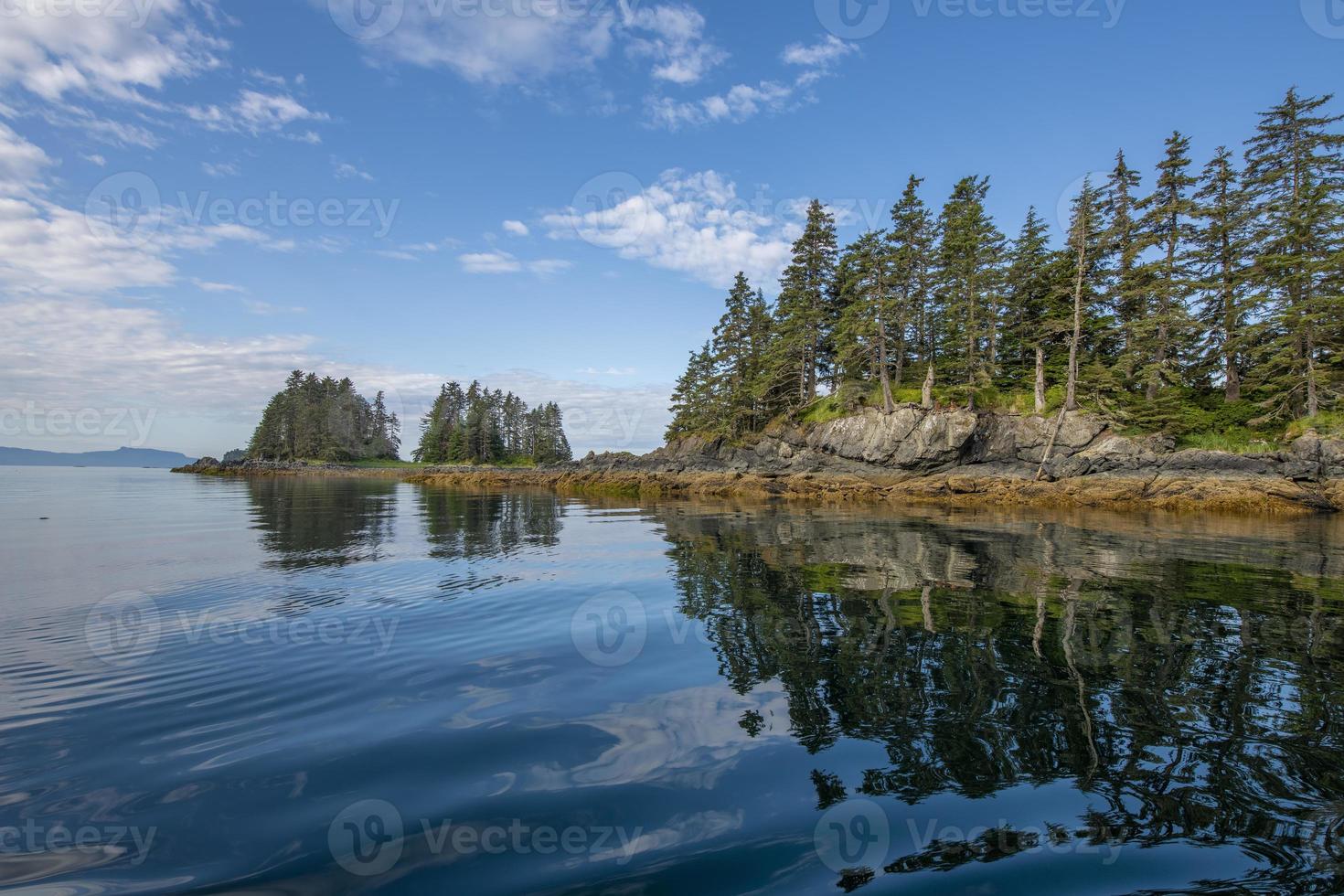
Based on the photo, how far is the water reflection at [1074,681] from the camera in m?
3.80

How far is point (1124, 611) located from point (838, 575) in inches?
200

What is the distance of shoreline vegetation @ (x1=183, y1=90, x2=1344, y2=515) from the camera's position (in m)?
32.8

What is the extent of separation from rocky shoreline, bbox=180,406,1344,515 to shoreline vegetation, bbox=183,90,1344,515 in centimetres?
13

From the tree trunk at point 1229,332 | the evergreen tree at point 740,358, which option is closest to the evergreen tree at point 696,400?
the evergreen tree at point 740,358

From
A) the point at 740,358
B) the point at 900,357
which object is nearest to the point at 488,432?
the point at 740,358

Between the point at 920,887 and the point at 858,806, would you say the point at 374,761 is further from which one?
the point at 920,887

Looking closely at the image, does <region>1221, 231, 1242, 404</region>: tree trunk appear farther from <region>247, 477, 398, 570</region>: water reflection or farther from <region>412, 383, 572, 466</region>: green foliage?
<region>412, 383, 572, 466</region>: green foliage

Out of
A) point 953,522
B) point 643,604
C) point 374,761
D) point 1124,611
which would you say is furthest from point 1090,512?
point 374,761

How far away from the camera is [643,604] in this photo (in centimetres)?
1050

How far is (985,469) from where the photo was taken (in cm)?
4034

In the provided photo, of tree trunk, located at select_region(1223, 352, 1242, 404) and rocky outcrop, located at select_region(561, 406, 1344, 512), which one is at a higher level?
tree trunk, located at select_region(1223, 352, 1242, 404)

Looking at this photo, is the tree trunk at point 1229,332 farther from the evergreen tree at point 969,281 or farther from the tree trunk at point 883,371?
the tree trunk at point 883,371

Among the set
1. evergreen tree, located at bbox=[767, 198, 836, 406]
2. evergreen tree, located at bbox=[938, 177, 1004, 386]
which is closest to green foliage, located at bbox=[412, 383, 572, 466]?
evergreen tree, located at bbox=[767, 198, 836, 406]

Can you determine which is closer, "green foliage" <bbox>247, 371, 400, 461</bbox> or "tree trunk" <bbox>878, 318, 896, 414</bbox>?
"tree trunk" <bbox>878, 318, 896, 414</bbox>
